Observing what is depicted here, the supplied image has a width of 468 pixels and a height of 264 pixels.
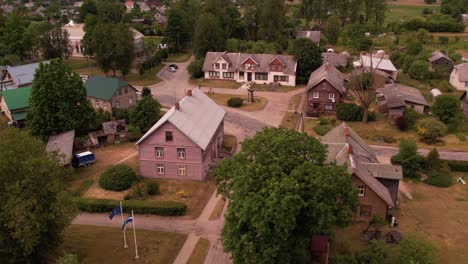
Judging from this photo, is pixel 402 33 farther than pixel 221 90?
Yes

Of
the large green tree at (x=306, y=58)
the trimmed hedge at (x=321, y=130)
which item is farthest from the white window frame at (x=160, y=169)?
the large green tree at (x=306, y=58)

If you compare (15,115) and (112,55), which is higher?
(112,55)

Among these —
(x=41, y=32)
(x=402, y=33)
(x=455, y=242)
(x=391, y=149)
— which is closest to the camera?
(x=455, y=242)

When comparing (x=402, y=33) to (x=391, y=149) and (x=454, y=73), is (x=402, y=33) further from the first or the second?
(x=391, y=149)

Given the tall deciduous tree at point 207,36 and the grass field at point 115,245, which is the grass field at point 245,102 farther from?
the grass field at point 115,245

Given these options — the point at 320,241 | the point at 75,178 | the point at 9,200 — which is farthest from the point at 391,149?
the point at 9,200

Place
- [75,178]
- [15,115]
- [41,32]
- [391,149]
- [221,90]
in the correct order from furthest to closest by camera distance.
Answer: [41,32] → [221,90] → [15,115] → [391,149] → [75,178]

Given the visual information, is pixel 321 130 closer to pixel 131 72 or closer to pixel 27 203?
pixel 27 203
